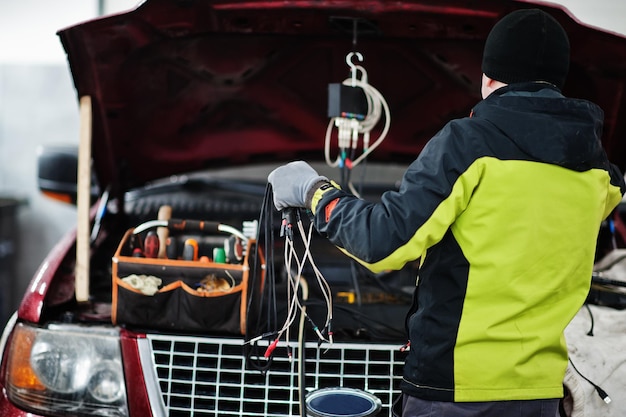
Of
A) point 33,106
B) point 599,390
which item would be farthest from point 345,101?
point 33,106

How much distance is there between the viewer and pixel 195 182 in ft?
9.23

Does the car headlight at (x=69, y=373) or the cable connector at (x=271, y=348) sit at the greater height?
the cable connector at (x=271, y=348)

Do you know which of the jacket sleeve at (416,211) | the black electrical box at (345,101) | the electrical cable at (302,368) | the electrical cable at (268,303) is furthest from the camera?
the black electrical box at (345,101)

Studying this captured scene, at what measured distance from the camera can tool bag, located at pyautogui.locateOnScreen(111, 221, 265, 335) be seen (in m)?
1.69

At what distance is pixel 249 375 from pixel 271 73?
1.07 m

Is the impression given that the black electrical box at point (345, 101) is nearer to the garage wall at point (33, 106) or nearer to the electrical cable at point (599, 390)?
the electrical cable at point (599, 390)

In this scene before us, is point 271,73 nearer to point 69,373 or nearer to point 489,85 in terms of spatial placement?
point 489,85

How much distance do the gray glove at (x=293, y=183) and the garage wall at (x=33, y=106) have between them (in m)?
3.40

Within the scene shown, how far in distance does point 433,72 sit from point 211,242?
0.96 meters

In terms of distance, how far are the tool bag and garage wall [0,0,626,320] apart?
3158 mm

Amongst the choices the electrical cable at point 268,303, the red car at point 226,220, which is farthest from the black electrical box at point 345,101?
the electrical cable at point 268,303

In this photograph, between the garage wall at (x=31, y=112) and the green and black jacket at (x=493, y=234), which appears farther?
the garage wall at (x=31, y=112)

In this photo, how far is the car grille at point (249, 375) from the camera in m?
1.66

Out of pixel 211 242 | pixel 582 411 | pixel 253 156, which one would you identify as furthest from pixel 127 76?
pixel 582 411
